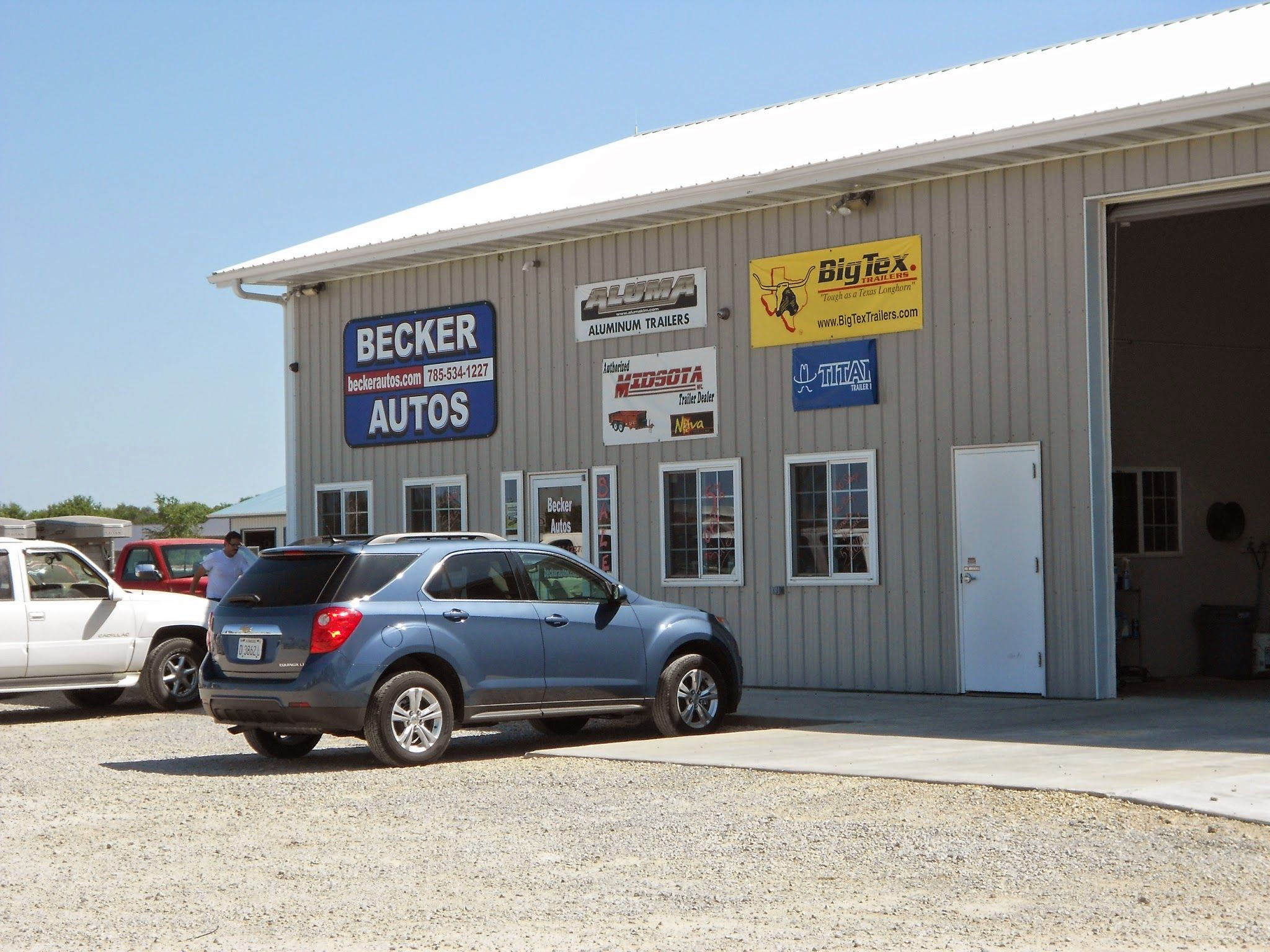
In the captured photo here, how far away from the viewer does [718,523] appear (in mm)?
18188

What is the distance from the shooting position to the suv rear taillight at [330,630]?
36.6 feet

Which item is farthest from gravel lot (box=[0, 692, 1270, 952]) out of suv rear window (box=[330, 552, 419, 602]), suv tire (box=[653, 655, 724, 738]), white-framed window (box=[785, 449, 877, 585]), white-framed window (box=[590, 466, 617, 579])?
white-framed window (box=[590, 466, 617, 579])

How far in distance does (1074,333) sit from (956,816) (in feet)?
24.9

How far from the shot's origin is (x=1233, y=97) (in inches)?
530

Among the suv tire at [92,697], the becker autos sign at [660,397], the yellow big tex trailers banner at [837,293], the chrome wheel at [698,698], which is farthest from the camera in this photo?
the becker autos sign at [660,397]

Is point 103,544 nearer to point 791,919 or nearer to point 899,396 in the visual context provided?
point 899,396

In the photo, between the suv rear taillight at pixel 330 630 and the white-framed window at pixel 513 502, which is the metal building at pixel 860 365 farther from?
the suv rear taillight at pixel 330 630

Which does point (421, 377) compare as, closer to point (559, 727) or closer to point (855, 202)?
point (855, 202)

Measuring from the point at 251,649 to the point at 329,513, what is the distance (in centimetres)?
1120

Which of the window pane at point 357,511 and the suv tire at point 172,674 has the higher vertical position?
the window pane at point 357,511

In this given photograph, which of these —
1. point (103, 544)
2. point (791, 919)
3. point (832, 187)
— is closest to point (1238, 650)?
point (832, 187)

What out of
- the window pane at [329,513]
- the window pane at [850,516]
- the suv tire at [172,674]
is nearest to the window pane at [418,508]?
the window pane at [329,513]

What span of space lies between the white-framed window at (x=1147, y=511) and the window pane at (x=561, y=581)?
8.37 metres

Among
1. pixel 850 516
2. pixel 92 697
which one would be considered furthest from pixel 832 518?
pixel 92 697
